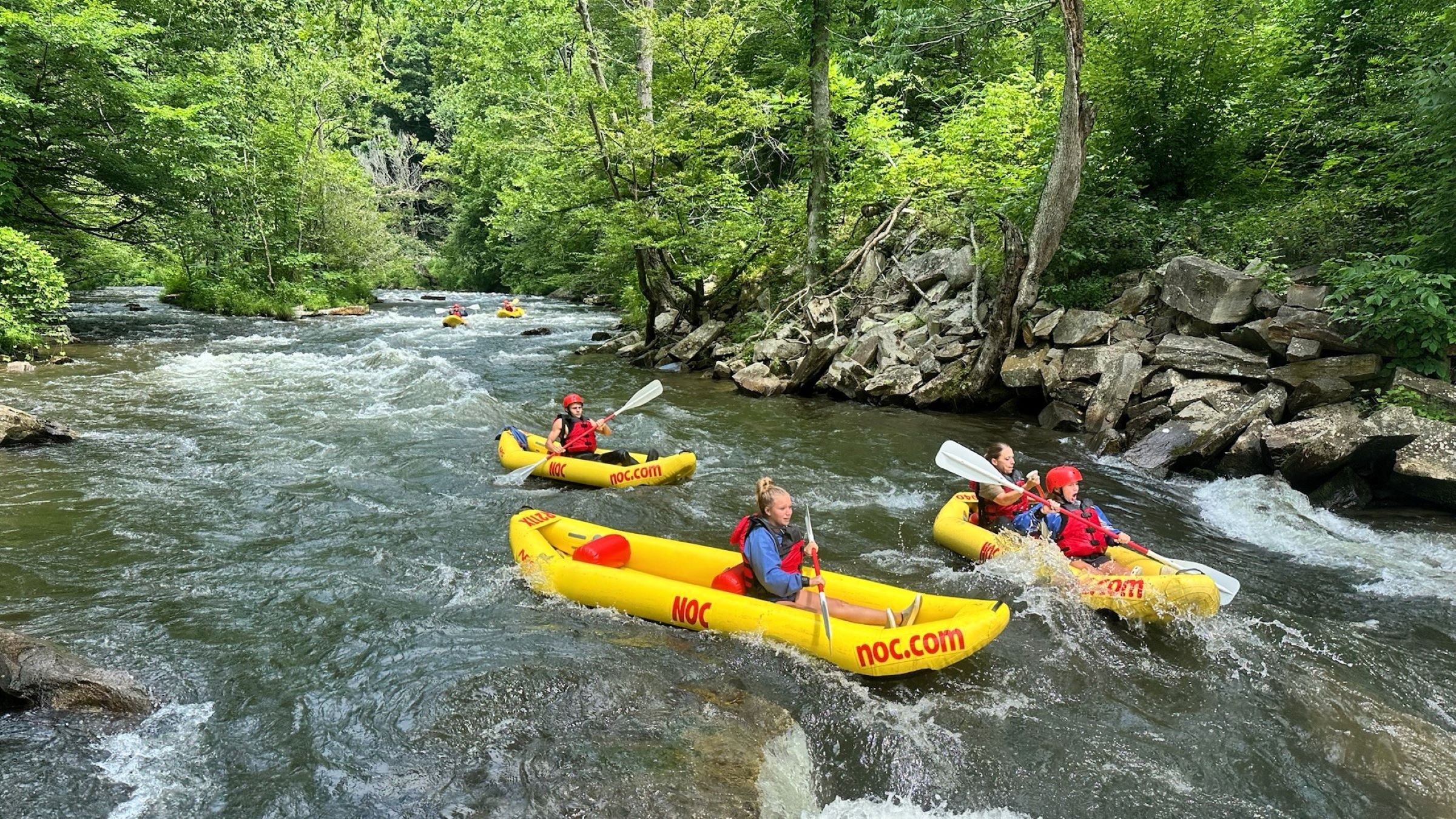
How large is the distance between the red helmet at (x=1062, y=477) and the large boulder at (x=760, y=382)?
6101 mm

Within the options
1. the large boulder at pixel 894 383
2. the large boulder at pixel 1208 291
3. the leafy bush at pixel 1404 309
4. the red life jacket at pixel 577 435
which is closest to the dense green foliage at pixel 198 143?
the red life jacket at pixel 577 435

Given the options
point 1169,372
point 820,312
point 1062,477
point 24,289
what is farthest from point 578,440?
point 24,289

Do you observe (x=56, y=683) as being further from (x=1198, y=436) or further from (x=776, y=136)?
(x=776, y=136)

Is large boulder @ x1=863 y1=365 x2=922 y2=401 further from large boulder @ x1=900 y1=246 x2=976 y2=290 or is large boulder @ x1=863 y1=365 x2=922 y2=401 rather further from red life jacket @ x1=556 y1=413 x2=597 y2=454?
red life jacket @ x1=556 y1=413 x2=597 y2=454

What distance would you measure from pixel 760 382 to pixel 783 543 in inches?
272

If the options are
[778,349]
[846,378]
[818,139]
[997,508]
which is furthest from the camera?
[778,349]

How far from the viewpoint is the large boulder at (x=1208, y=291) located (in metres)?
7.57

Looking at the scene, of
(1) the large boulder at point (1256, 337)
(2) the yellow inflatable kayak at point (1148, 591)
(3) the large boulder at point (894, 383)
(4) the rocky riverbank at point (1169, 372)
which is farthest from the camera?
(3) the large boulder at point (894, 383)

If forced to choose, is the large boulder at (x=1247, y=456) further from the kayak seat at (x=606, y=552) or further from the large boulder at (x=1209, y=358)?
the kayak seat at (x=606, y=552)

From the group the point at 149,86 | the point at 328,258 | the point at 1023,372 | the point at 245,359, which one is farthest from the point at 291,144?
the point at 1023,372

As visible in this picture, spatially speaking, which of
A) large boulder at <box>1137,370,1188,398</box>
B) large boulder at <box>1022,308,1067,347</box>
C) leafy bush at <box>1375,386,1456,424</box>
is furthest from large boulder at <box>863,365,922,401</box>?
leafy bush at <box>1375,386,1456,424</box>

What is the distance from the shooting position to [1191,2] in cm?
892

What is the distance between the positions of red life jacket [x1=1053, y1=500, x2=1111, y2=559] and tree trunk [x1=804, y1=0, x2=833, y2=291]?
756cm

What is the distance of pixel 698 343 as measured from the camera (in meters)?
13.7
